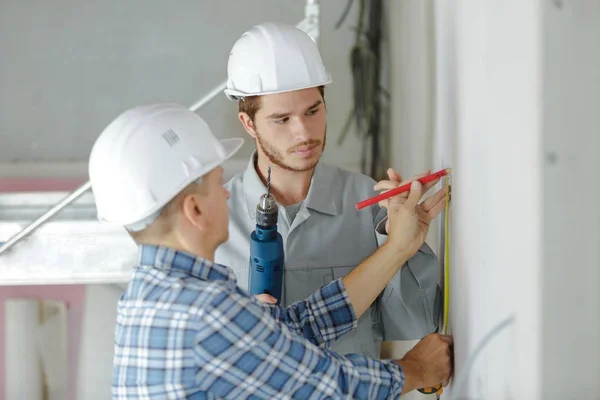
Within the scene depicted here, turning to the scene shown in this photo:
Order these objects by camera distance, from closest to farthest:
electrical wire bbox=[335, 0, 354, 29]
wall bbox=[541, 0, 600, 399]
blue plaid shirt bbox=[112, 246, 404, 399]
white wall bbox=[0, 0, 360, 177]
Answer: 1. wall bbox=[541, 0, 600, 399]
2. blue plaid shirt bbox=[112, 246, 404, 399]
3. white wall bbox=[0, 0, 360, 177]
4. electrical wire bbox=[335, 0, 354, 29]

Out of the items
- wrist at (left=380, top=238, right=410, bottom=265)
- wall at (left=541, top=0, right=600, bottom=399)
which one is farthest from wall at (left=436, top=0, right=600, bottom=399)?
wrist at (left=380, top=238, right=410, bottom=265)

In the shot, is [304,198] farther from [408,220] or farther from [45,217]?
[45,217]

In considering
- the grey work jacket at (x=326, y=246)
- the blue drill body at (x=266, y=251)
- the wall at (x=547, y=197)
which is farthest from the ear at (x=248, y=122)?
the wall at (x=547, y=197)

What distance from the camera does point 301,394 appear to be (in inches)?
42.4

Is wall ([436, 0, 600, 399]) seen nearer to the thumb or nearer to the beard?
the thumb

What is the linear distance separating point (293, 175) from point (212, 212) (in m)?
0.50

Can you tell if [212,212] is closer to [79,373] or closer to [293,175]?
[293,175]

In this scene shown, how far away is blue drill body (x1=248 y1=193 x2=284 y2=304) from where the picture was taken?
4.79 ft

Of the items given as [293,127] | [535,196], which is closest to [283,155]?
[293,127]

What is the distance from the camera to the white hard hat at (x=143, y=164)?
44.4 inches

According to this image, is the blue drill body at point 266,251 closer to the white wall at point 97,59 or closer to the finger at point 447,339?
the finger at point 447,339

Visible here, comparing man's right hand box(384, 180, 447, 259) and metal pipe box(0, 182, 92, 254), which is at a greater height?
man's right hand box(384, 180, 447, 259)

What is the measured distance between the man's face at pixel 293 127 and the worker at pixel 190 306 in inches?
10.5

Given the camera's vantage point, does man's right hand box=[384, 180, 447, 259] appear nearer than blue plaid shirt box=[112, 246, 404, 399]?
No
